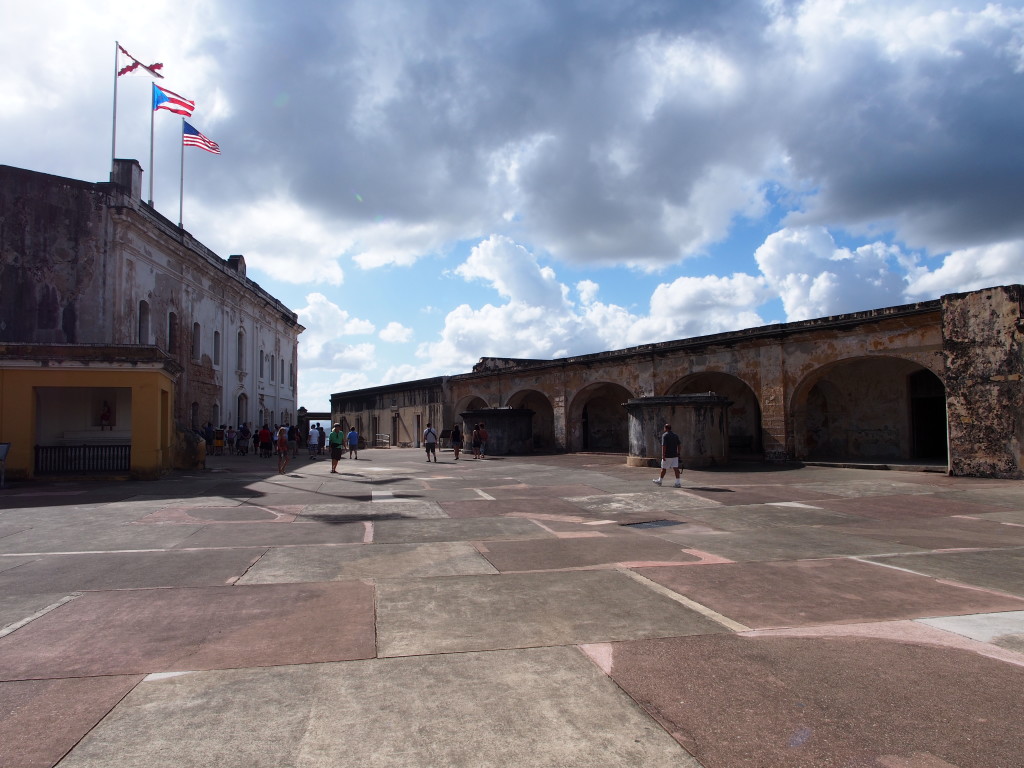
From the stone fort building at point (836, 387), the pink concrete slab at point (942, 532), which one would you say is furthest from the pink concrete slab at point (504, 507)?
the stone fort building at point (836, 387)

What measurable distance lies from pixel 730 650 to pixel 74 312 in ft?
82.4

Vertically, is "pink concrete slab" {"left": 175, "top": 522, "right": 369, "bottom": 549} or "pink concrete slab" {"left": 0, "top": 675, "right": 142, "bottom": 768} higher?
"pink concrete slab" {"left": 0, "top": 675, "right": 142, "bottom": 768}

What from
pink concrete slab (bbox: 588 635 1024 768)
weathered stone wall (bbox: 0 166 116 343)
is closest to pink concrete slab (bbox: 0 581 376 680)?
pink concrete slab (bbox: 588 635 1024 768)

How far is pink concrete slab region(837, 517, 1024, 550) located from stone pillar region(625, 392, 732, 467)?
8524 millimetres

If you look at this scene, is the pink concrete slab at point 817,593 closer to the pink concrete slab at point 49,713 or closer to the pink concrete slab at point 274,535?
the pink concrete slab at point 49,713

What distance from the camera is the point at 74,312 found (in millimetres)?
22625

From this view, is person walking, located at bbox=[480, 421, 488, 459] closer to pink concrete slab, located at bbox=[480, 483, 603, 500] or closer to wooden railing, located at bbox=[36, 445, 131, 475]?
pink concrete slab, located at bbox=[480, 483, 603, 500]

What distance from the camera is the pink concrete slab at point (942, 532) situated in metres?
8.18

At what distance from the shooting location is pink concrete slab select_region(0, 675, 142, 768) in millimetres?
3016

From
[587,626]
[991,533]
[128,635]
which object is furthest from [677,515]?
[128,635]

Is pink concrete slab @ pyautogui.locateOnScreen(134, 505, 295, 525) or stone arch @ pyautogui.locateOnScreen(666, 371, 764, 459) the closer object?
pink concrete slab @ pyautogui.locateOnScreen(134, 505, 295, 525)

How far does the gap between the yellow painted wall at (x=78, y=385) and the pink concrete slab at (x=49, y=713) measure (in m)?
14.6

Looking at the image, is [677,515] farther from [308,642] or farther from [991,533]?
[308,642]

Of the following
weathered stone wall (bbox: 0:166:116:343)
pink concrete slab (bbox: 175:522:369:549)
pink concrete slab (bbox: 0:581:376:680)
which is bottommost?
pink concrete slab (bbox: 175:522:369:549)
